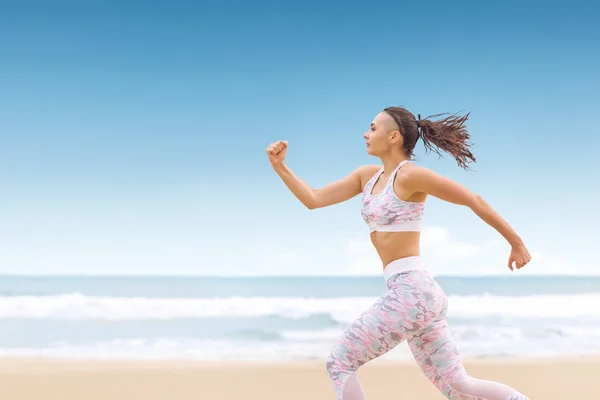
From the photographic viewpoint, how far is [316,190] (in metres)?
3.70

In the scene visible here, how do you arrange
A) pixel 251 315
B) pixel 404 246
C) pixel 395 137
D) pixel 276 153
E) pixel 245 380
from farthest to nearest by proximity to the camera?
pixel 251 315 < pixel 245 380 < pixel 276 153 < pixel 395 137 < pixel 404 246

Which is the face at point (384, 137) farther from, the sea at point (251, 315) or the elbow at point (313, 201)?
the sea at point (251, 315)

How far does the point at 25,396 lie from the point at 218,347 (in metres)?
3.26

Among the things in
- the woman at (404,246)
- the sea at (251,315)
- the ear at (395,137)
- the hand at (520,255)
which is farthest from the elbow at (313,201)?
the sea at (251,315)

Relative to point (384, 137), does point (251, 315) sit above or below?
above

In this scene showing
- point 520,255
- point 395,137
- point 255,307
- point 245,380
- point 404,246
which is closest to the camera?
point 520,255

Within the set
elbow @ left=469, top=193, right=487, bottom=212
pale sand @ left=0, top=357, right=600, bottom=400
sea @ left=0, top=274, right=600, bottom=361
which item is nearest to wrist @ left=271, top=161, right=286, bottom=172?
elbow @ left=469, top=193, right=487, bottom=212

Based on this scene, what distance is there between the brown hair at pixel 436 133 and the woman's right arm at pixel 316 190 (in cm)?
32

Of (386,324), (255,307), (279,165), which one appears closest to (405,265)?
(386,324)

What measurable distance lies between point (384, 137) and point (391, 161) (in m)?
0.12

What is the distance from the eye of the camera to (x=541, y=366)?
25.1 ft

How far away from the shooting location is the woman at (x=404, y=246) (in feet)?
10.1

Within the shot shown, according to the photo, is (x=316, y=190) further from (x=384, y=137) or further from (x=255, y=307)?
(x=255, y=307)

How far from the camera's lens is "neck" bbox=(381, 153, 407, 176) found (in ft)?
11.2
